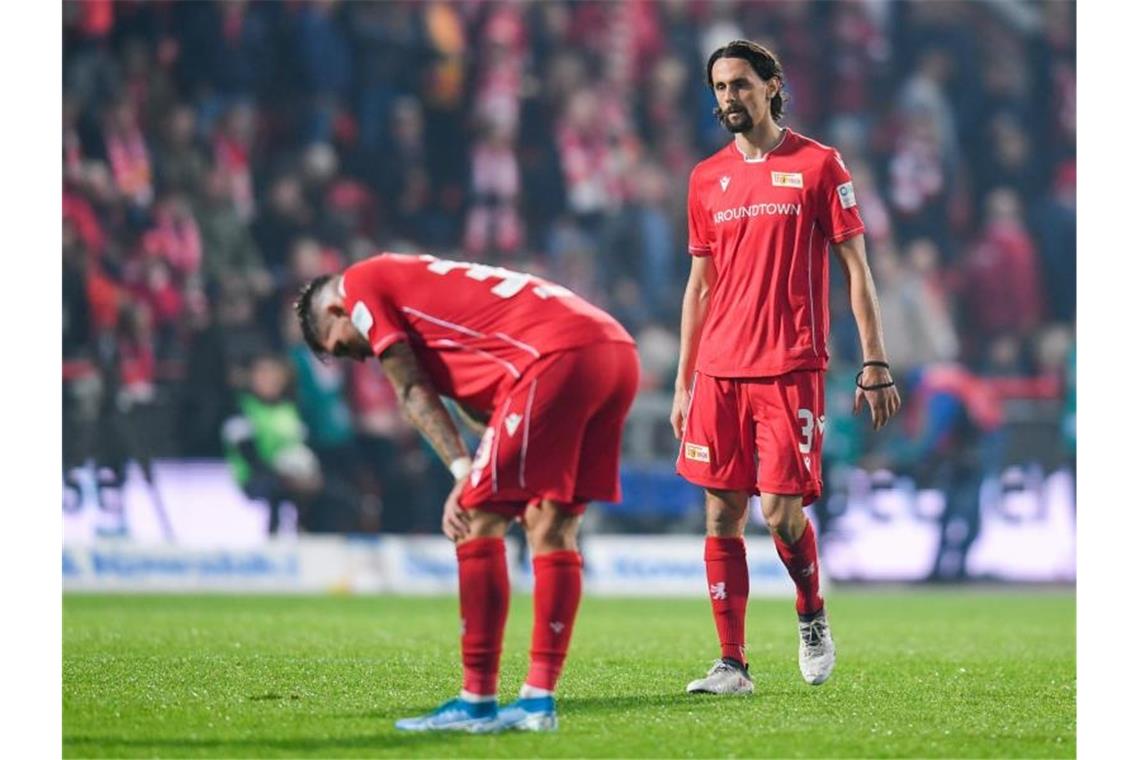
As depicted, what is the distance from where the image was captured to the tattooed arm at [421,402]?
19.1 ft

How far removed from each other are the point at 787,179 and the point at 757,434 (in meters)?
1.04

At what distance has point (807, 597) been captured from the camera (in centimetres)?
736

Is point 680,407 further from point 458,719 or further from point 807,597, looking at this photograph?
point 458,719

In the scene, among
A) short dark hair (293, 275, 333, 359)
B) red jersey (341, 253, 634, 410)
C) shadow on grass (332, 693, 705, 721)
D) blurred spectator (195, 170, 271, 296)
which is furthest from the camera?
blurred spectator (195, 170, 271, 296)

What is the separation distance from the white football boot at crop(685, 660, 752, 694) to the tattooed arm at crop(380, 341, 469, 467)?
182cm

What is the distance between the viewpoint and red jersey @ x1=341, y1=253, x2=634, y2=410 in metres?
5.91

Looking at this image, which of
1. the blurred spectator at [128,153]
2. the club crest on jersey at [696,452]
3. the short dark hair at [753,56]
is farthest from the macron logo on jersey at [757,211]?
the blurred spectator at [128,153]

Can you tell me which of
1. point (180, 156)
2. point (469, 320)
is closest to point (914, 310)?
point (180, 156)

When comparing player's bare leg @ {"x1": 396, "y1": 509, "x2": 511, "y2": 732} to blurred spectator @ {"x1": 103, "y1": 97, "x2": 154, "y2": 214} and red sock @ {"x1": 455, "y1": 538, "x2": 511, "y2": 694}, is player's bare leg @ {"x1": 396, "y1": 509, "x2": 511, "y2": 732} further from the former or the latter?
blurred spectator @ {"x1": 103, "y1": 97, "x2": 154, "y2": 214}

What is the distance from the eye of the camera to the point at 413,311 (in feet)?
19.7

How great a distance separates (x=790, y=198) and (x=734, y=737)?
2325 mm

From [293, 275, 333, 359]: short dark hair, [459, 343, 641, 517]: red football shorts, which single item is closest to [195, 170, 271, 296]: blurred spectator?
[293, 275, 333, 359]: short dark hair
